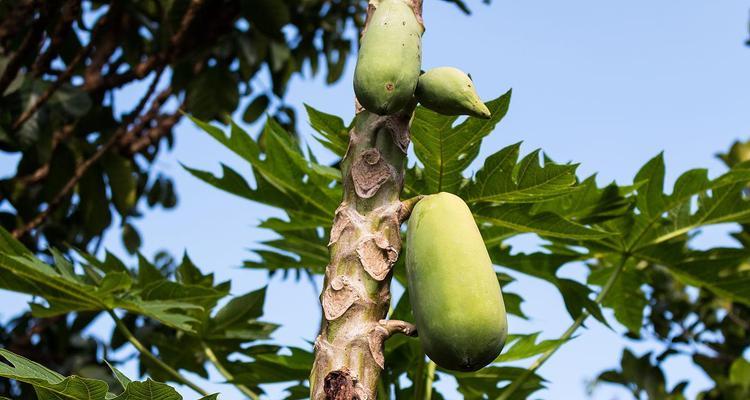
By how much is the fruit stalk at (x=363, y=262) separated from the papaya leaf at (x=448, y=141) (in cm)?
39

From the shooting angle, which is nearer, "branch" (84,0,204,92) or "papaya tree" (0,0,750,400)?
"papaya tree" (0,0,750,400)

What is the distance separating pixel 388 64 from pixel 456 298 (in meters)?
0.32

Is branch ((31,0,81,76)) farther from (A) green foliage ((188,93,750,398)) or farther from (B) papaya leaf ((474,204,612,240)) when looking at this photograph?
(B) papaya leaf ((474,204,612,240))

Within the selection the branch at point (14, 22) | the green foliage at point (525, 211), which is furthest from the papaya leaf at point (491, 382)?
the branch at point (14, 22)

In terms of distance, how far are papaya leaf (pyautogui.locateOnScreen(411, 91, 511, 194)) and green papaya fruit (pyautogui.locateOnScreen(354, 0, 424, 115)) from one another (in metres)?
0.49

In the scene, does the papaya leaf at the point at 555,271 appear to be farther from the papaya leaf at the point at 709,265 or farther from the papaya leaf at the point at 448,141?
the papaya leaf at the point at 448,141

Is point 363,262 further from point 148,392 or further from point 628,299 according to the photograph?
point 628,299

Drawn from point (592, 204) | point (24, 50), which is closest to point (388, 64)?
point (592, 204)

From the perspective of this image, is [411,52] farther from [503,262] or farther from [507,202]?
[503,262]

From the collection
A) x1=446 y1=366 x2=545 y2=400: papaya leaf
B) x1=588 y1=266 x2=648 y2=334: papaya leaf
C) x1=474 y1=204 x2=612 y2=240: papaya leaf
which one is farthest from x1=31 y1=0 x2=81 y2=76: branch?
x1=588 y1=266 x2=648 y2=334: papaya leaf

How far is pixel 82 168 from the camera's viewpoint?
3.00 metres

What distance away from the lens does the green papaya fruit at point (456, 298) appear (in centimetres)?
99

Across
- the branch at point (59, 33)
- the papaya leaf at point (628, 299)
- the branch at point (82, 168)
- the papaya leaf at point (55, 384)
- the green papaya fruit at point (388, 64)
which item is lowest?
the papaya leaf at point (55, 384)

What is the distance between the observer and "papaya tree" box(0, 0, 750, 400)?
1.07 m
